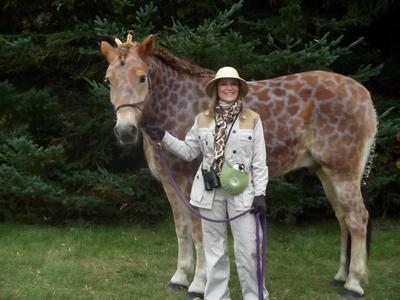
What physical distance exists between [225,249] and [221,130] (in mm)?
919

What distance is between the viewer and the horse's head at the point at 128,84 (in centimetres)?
407

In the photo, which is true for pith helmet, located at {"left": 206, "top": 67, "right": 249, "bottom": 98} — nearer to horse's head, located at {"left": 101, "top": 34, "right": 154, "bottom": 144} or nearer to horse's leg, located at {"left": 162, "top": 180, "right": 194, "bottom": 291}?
horse's head, located at {"left": 101, "top": 34, "right": 154, "bottom": 144}

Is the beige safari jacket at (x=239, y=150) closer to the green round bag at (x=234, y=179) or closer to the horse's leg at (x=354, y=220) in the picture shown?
the green round bag at (x=234, y=179)

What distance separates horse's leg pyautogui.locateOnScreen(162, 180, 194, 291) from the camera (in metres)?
4.90

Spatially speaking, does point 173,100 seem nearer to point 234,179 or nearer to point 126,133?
point 126,133

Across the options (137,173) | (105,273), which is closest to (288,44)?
(137,173)

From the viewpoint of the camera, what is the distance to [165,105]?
4.76 metres

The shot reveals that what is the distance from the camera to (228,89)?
3.92 m

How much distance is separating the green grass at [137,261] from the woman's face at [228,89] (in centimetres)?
189

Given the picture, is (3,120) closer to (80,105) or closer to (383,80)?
(80,105)

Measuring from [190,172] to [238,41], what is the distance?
227cm

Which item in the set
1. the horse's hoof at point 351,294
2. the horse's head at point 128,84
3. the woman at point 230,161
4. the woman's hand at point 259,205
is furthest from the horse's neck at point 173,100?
the horse's hoof at point 351,294

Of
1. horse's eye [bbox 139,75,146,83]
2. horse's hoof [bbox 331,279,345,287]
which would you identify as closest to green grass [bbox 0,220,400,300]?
horse's hoof [bbox 331,279,345,287]

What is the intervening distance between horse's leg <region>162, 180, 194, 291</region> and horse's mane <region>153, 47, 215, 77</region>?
3.45ft
